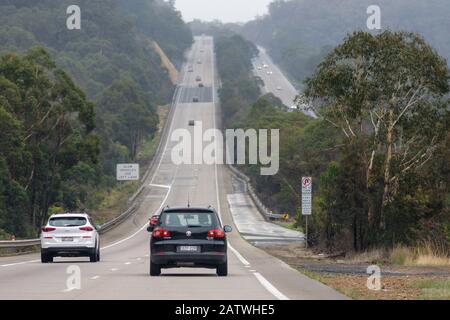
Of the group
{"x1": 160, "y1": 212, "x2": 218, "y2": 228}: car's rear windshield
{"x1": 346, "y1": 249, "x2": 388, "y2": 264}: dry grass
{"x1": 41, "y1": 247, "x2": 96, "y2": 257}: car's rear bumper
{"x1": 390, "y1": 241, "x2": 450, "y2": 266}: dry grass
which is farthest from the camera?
{"x1": 346, "y1": 249, "x2": 388, "y2": 264}: dry grass

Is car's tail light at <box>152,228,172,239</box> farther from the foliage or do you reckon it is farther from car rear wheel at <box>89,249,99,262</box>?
the foliage

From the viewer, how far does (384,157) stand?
4403cm

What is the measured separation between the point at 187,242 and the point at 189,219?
0.71m

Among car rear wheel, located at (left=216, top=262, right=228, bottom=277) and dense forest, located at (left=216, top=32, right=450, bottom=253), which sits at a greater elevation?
dense forest, located at (left=216, top=32, right=450, bottom=253)

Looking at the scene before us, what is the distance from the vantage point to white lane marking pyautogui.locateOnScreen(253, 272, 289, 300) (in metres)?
19.1

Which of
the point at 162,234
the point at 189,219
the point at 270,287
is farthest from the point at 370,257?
the point at 270,287

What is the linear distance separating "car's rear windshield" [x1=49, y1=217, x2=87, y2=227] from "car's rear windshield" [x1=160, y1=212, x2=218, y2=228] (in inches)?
398

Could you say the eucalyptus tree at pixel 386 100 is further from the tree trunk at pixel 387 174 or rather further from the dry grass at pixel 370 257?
the dry grass at pixel 370 257

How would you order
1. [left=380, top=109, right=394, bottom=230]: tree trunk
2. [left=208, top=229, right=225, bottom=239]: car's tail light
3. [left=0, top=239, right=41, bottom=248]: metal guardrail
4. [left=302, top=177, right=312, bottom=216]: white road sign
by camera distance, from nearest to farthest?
[left=208, top=229, right=225, bottom=239]: car's tail light → [left=380, top=109, right=394, bottom=230]: tree trunk → [left=0, top=239, right=41, bottom=248]: metal guardrail → [left=302, top=177, right=312, bottom=216]: white road sign

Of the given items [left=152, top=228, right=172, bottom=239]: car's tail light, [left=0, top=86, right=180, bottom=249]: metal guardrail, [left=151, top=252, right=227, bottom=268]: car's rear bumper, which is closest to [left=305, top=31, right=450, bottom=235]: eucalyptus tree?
[left=0, top=86, right=180, bottom=249]: metal guardrail

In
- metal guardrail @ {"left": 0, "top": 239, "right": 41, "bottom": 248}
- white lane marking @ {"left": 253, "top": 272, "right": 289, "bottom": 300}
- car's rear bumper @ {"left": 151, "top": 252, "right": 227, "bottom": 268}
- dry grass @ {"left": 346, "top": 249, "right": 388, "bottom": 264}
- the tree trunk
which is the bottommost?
dry grass @ {"left": 346, "top": 249, "right": 388, "bottom": 264}

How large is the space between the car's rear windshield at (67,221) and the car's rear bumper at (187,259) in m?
10.3

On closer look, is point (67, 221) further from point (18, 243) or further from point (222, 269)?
point (18, 243)

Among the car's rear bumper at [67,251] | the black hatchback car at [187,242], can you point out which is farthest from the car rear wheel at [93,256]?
the black hatchback car at [187,242]
